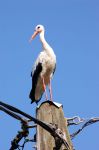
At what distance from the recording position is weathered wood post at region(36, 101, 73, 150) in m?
4.03

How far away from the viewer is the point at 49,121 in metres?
4.19

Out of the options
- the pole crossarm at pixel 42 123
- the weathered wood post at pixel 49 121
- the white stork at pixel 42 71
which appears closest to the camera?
the pole crossarm at pixel 42 123

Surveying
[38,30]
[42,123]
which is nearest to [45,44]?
[38,30]

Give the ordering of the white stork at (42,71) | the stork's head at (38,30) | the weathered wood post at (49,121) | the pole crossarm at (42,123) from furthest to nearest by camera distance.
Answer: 1. the stork's head at (38,30)
2. the white stork at (42,71)
3. the weathered wood post at (49,121)
4. the pole crossarm at (42,123)

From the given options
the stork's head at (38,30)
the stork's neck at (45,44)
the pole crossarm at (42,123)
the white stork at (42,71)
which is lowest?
the pole crossarm at (42,123)

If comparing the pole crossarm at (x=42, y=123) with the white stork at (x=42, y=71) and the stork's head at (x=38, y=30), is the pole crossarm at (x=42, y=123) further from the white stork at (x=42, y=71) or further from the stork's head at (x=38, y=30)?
the stork's head at (x=38, y=30)

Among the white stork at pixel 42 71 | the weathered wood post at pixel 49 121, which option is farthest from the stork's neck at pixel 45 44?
the weathered wood post at pixel 49 121

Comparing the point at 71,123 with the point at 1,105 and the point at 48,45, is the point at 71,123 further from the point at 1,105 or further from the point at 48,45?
the point at 48,45

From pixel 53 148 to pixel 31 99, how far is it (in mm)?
6253

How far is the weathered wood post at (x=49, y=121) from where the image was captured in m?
4.03

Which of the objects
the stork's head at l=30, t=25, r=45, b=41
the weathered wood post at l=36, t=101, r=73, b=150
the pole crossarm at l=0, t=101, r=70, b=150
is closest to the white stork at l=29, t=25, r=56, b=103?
the stork's head at l=30, t=25, r=45, b=41

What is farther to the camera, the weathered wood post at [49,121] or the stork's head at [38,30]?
the stork's head at [38,30]

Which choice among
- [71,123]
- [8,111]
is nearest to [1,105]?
[8,111]

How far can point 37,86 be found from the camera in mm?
10750
